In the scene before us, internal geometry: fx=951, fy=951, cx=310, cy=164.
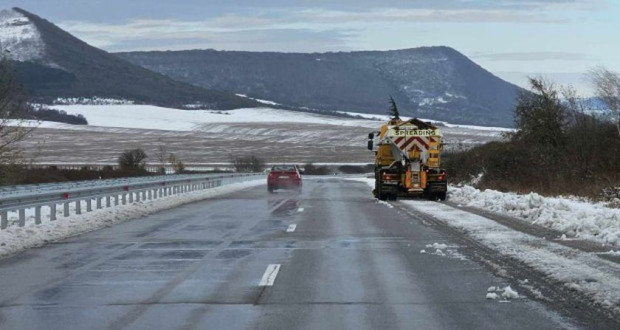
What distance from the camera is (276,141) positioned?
17650 centimetres

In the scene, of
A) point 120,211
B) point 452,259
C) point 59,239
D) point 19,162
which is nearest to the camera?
point 452,259

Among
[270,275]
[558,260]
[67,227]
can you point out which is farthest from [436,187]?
[270,275]

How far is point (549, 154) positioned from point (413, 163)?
8725 mm

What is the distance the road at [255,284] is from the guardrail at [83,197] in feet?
6.27

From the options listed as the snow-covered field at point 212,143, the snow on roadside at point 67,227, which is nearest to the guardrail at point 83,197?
the snow on roadside at point 67,227

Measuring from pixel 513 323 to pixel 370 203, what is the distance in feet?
82.9

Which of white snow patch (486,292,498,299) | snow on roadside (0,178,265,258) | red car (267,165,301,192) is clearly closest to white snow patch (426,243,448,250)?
white snow patch (486,292,498,299)

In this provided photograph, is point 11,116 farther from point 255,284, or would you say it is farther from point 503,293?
point 503,293

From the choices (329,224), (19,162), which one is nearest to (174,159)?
(19,162)

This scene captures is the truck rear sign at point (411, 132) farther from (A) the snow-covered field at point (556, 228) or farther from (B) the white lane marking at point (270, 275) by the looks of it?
(B) the white lane marking at point (270, 275)

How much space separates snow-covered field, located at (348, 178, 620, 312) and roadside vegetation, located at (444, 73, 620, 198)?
3767mm

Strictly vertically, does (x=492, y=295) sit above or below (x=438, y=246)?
above

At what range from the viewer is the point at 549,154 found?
41219mm

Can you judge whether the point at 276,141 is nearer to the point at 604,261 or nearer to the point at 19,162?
the point at 19,162
